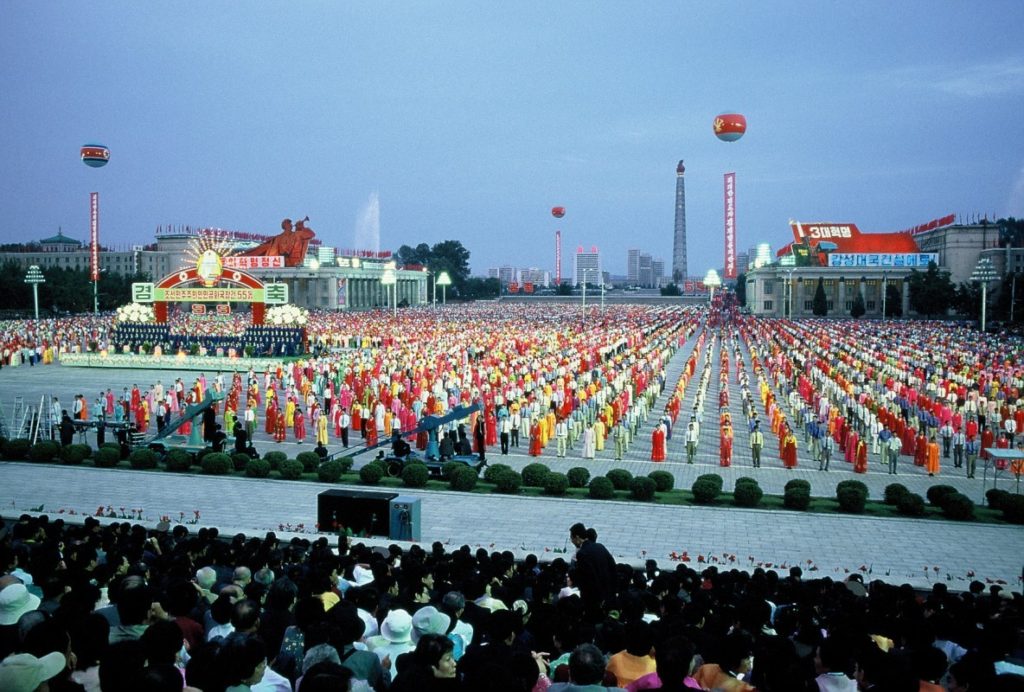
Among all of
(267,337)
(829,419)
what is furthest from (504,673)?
(267,337)

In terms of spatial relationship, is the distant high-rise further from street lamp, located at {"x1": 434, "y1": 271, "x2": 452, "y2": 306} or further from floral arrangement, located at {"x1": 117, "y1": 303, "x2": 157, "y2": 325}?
floral arrangement, located at {"x1": 117, "y1": 303, "x2": 157, "y2": 325}

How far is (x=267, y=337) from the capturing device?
43062mm

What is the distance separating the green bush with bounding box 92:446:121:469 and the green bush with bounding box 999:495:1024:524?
16.7 metres

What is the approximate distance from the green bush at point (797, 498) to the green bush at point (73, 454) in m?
14.2

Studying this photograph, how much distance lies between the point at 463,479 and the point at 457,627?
370 inches

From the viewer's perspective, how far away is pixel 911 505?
44.5ft

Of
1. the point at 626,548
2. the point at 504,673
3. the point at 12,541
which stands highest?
the point at 504,673

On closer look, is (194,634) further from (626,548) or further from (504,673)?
(626,548)

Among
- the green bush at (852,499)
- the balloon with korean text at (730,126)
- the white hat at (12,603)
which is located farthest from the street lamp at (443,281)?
the white hat at (12,603)

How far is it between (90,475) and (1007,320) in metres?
65.8

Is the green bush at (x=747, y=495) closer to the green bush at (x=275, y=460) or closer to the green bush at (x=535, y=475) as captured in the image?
the green bush at (x=535, y=475)

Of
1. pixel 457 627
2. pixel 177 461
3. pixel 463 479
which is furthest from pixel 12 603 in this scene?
pixel 177 461

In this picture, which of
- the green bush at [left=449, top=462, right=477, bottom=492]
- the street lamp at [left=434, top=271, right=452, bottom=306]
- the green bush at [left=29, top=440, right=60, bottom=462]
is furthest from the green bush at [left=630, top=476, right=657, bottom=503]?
the street lamp at [left=434, top=271, right=452, bottom=306]

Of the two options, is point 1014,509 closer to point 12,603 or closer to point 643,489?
point 643,489
